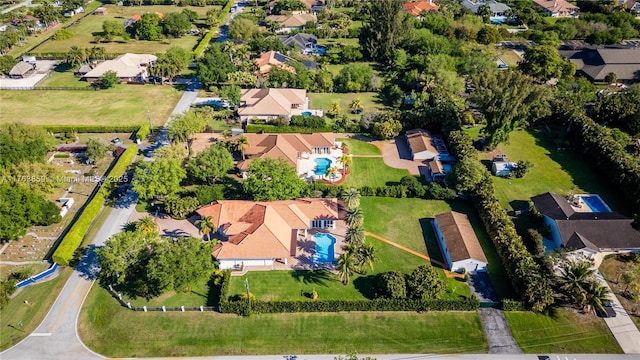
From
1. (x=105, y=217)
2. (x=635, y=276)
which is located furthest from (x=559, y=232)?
(x=105, y=217)

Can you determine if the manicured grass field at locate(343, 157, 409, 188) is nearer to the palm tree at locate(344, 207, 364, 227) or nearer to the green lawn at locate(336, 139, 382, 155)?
the green lawn at locate(336, 139, 382, 155)

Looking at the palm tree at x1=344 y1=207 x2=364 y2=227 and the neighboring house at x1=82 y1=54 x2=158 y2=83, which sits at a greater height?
the palm tree at x1=344 y1=207 x2=364 y2=227

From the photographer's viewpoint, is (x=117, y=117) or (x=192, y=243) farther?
(x=117, y=117)

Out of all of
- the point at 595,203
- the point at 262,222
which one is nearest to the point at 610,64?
the point at 595,203

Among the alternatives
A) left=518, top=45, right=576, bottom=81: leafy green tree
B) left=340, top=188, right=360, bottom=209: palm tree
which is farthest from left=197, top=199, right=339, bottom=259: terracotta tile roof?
left=518, top=45, right=576, bottom=81: leafy green tree

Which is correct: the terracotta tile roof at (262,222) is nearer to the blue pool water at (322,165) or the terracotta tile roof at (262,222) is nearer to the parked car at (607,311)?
the blue pool water at (322,165)

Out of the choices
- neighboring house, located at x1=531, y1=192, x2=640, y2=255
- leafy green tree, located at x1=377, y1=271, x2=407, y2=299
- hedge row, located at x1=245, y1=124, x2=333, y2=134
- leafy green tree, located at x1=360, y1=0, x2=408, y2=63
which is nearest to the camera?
leafy green tree, located at x1=377, y1=271, x2=407, y2=299

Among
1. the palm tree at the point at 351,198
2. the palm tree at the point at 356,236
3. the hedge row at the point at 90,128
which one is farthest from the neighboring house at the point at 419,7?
the palm tree at the point at 356,236

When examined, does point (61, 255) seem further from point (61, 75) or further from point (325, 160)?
point (61, 75)
